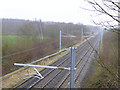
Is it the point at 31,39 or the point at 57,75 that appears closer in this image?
the point at 57,75

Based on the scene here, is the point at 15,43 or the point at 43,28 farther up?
the point at 43,28

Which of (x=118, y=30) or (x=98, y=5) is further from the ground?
(x=98, y=5)

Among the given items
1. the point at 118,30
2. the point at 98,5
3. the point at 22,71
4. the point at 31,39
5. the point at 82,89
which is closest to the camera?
the point at 98,5

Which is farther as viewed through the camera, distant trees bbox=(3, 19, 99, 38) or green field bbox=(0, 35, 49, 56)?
distant trees bbox=(3, 19, 99, 38)

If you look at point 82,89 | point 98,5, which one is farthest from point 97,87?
point 98,5

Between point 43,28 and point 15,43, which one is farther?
point 43,28

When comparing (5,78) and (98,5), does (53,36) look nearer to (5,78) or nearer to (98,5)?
(5,78)

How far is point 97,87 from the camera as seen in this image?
445 centimetres

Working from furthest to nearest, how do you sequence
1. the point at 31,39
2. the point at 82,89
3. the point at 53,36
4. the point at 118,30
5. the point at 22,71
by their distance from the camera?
the point at 53,36, the point at 31,39, the point at 22,71, the point at 82,89, the point at 118,30

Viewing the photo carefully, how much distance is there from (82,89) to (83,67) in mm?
2394

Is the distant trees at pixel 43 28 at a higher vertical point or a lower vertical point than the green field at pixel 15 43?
higher

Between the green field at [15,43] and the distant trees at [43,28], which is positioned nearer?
the green field at [15,43]

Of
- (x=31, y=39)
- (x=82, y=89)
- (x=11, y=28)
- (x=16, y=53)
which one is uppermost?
(x=11, y=28)

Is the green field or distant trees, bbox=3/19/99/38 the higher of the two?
distant trees, bbox=3/19/99/38
